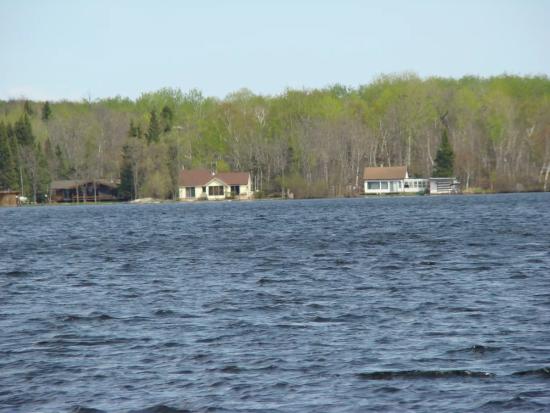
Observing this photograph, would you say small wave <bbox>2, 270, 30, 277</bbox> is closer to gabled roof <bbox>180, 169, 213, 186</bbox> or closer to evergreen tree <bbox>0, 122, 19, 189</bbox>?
evergreen tree <bbox>0, 122, 19, 189</bbox>

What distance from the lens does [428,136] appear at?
441 feet

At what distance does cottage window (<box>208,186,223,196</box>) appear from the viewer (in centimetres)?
13612

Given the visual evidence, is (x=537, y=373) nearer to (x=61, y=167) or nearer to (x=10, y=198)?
(x=10, y=198)

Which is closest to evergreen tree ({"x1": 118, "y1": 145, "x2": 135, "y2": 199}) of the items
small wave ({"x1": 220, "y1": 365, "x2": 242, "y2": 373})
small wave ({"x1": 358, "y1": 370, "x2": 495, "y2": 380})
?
small wave ({"x1": 220, "y1": 365, "x2": 242, "y2": 373})

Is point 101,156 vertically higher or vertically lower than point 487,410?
higher

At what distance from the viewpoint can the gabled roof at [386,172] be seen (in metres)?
131

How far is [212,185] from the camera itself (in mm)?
135750

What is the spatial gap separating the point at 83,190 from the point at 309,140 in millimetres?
33871

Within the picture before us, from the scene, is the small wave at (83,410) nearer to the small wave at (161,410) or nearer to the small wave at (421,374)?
the small wave at (161,410)

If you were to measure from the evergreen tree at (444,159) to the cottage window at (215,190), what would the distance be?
3087cm

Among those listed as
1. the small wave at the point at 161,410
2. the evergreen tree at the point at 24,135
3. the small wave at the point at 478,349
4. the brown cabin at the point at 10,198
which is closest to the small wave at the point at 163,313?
the small wave at the point at 478,349

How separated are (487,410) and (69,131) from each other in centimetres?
13790

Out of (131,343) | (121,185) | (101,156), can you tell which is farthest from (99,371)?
(101,156)

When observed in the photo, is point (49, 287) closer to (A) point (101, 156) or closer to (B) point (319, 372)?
(B) point (319, 372)
